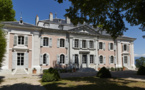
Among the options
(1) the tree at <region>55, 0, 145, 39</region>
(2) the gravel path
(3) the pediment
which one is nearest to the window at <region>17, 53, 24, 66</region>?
(2) the gravel path

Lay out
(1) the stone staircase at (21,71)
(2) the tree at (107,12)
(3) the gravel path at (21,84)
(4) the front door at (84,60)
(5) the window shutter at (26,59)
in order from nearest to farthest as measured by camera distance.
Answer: (2) the tree at (107,12) < (3) the gravel path at (21,84) < (1) the stone staircase at (21,71) < (5) the window shutter at (26,59) < (4) the front door at (84,60)

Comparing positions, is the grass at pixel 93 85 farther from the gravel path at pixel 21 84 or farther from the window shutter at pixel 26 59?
the window shutter at pixel 26 59

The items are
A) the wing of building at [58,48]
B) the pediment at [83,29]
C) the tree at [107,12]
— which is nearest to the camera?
the tree at [107,12]

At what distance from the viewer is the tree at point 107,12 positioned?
6.06 meters

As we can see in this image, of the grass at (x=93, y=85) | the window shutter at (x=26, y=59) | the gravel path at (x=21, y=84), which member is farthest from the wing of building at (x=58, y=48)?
the grass at (x=93, y=85)

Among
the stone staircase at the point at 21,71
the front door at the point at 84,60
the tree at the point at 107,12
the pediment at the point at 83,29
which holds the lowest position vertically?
the stone staircase at the point at 21,71

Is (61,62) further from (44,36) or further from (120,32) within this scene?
(120,32)

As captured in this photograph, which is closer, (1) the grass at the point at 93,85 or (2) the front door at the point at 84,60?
(1) the grass at the point at 93,85

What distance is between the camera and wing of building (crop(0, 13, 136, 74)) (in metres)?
17.5

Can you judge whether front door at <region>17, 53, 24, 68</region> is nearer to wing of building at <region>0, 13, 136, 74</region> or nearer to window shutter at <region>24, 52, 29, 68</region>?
wing of building at <region>0, 13, 136, 74</region>

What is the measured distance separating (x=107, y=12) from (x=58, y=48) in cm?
1455

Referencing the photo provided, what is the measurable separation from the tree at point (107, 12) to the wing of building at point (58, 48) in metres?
13.4

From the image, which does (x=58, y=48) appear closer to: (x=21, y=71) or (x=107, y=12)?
(x=21, y=71)

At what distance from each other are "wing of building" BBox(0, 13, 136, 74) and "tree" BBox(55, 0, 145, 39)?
1343 cm
